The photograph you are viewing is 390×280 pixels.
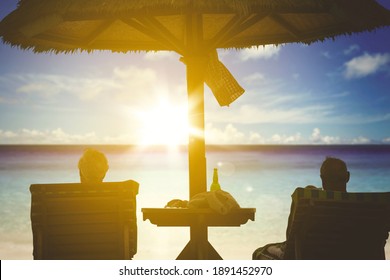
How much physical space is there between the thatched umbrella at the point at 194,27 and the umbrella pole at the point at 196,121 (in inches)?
0.4

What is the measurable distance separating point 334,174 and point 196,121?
1793 mm

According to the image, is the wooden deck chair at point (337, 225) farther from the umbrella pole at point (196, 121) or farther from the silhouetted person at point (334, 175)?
the umbrella pole at point (196, 121)

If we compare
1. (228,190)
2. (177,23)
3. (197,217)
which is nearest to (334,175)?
(197,217)

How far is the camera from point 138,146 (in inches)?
2810

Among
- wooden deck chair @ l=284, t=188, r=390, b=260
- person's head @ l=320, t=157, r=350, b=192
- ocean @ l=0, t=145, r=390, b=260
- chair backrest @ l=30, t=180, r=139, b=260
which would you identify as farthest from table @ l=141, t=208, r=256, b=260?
ocean @ l=0, t=145, r=390, b=260

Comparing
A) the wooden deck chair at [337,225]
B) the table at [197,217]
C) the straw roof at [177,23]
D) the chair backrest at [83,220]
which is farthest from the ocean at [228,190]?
the wooden deck chair at [337,225]

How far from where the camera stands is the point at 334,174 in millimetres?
3973

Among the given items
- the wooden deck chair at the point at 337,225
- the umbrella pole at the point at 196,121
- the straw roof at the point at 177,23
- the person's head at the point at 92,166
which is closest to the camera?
the wooden deck chair at the point at 337,225

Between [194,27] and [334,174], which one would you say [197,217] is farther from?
[194,27]

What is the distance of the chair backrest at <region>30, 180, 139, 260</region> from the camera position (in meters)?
3.94

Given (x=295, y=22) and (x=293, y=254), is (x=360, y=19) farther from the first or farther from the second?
(x=293, y=254)

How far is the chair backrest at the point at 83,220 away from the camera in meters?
3.94
